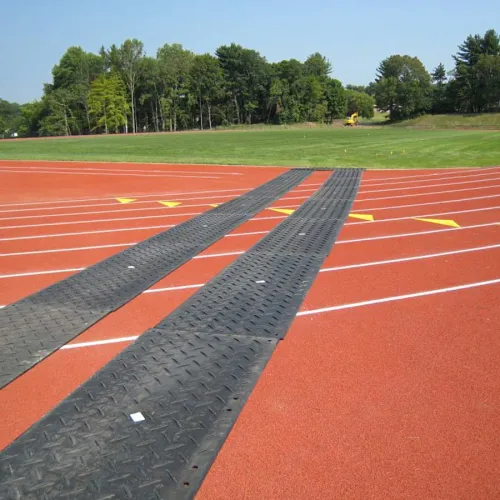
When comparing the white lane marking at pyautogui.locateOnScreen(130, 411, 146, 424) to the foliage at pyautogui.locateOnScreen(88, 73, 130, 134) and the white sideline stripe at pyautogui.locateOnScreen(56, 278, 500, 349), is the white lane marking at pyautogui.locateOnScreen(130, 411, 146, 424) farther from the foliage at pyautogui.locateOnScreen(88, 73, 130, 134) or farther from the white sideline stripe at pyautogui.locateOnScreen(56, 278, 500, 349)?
the foliage at pyautogui.locateOnScreen(88, 73, 130, 134)

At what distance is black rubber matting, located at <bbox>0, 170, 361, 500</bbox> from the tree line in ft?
273

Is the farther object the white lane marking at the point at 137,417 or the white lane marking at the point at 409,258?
the white lane marking at the point at 409,258

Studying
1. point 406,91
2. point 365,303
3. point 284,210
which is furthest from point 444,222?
point 406,91

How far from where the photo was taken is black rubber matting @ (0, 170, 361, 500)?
118 inches

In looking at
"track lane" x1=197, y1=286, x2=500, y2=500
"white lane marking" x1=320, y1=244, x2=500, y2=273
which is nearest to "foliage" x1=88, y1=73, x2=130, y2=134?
"white lane marking" x1=320, y1=244, x2=500, y2=273

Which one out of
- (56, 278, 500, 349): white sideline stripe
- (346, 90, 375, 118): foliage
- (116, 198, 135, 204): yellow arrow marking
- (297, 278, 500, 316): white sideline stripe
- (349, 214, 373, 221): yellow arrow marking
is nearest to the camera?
(56, 278, 500, 349): white sideline stripe

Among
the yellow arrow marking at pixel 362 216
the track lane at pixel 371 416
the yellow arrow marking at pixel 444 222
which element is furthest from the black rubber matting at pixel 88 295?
the yellow arrow marking at pixel 444 222

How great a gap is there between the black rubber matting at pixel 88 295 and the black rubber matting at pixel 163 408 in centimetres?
75

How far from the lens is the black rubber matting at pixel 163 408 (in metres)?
3.00

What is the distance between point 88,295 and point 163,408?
273cm

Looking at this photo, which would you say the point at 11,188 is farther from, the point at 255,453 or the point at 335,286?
the point at 255,453

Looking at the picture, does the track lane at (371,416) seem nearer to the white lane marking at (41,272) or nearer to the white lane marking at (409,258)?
the white lane marking at (409,258)

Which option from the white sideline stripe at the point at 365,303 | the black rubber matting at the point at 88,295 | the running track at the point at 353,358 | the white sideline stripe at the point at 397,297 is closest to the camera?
the running track at the point at 353,358

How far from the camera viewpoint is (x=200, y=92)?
295 ft
